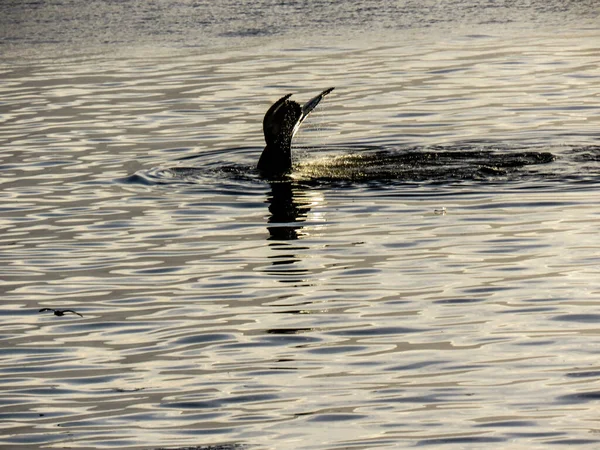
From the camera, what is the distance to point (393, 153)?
14969 mm

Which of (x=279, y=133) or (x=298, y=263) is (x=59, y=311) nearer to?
(x=298, y=263)

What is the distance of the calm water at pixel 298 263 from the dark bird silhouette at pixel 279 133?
40cm

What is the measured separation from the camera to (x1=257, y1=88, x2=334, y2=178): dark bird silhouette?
14188 mm

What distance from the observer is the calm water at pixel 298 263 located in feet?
23.5

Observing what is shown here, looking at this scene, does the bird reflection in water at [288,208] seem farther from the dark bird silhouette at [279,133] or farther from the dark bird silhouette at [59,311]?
the dark bird silhouette at [59,311]

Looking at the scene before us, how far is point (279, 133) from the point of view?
14219 millimetres

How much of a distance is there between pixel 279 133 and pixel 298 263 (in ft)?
13.0

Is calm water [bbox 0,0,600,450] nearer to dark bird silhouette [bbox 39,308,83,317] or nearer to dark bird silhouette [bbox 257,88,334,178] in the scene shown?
dark bird silhouette [bbox 39,308,83,317]

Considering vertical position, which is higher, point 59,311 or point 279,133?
point 279,133

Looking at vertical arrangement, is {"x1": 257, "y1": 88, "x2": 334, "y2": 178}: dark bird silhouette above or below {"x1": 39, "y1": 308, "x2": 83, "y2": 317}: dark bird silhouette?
above

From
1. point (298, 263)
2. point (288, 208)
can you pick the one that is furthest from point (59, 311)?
point (288, 208)

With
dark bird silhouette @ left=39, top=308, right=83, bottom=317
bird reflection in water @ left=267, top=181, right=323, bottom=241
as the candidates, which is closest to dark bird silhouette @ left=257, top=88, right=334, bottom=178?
bird reflection in water @ left=267, top=181, right=323, bottom=241

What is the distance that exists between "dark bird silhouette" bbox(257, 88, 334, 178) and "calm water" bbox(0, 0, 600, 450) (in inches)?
15.8

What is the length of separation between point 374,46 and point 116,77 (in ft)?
15.0
